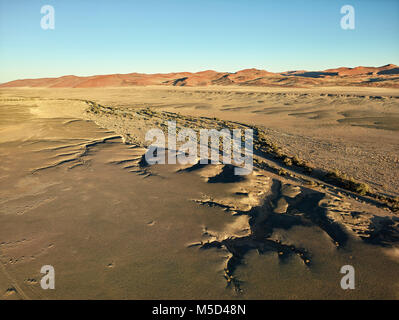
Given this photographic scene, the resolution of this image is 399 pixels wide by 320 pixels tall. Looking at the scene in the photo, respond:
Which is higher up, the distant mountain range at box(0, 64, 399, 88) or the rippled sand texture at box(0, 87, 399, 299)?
the distant mountain range at box(0, 64, 399, 88)

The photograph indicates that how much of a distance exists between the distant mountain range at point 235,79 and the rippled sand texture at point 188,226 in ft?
204

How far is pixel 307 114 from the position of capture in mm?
23281

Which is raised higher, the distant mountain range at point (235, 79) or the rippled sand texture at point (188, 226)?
the distant mountain range at point (235, 79)

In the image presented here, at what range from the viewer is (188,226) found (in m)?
5.73

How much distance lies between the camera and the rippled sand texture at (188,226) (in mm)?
4152

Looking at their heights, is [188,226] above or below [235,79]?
below

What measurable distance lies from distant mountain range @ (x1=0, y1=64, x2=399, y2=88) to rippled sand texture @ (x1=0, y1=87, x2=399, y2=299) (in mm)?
62224

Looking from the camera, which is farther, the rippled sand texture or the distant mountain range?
the distant mountain range

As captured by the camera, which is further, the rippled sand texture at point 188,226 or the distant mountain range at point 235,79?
the distant mountain range at point 235,79

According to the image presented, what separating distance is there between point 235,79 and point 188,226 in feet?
272

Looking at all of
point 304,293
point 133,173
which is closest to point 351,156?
point 304,293

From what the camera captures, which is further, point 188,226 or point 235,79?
point 235,79

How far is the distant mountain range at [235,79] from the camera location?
67.3 metres

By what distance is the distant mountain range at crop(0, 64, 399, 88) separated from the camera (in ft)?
221
